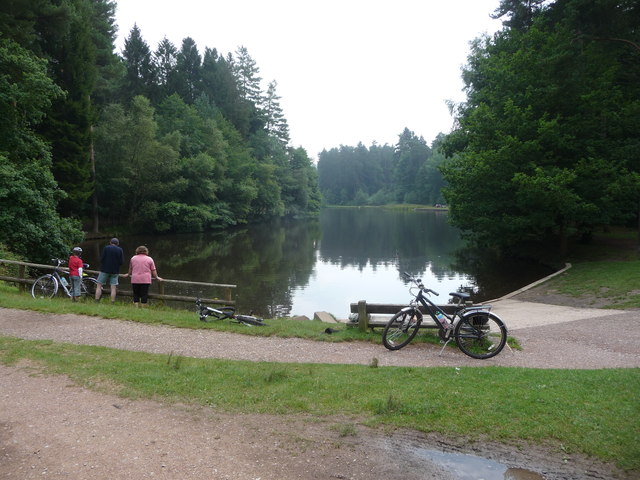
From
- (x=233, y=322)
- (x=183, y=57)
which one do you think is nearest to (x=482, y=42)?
(x=233, y=322)

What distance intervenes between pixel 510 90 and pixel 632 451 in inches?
916

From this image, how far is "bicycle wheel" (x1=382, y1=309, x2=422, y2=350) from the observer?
8539 mm

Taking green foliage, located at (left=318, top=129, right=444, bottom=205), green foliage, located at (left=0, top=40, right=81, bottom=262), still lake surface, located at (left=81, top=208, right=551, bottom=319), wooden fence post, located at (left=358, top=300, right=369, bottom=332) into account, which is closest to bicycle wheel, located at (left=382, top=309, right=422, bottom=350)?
wooden fence post, located at (left=358, top=300, right=369, bottom=332)

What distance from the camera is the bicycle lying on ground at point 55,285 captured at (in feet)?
44.7

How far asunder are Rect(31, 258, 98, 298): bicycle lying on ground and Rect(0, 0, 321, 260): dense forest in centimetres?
625

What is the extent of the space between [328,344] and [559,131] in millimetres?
18566

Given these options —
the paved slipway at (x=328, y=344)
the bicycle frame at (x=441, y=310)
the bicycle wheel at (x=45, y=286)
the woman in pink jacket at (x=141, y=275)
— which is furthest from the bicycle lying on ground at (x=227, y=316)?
the bicycle wheel at (x=45, y=286)

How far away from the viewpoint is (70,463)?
4.25 m

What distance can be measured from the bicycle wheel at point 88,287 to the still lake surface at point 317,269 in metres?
4.89

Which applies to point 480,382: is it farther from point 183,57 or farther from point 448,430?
point 183,57

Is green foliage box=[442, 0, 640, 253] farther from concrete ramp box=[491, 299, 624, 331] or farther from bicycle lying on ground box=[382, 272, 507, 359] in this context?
bicycle lying on ground box=[382, 272, 507, 359]

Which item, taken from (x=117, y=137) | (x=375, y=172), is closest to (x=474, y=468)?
(x=117, y=137)

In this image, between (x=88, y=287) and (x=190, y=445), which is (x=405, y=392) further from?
(x=88, y=287)

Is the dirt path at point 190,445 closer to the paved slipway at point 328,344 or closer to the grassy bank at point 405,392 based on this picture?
the grassy bank at point 405,392
